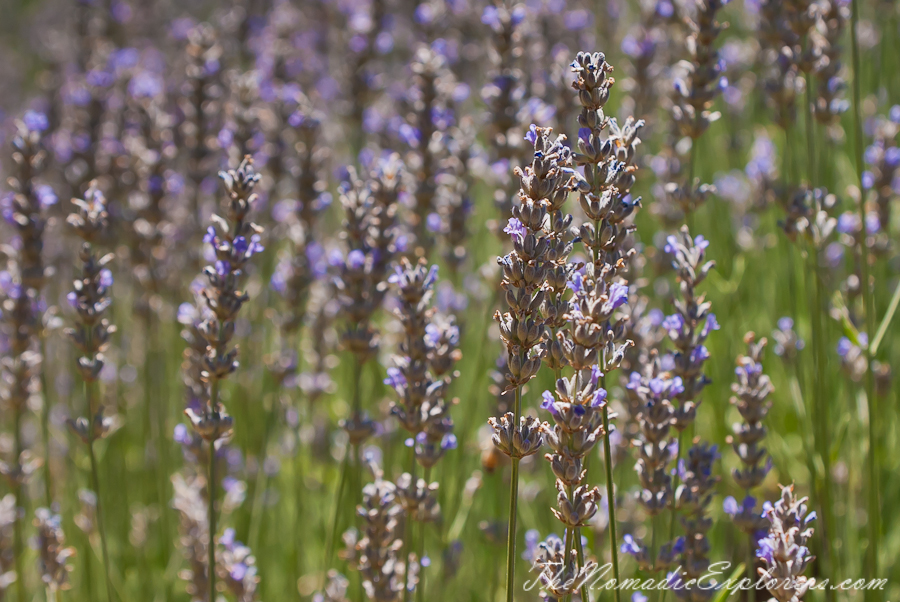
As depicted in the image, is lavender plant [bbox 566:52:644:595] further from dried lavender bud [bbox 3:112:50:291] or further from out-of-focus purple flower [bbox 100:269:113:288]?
dried lavender bud [bbox 3:112:50:291]

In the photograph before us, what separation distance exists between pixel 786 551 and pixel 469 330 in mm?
2783

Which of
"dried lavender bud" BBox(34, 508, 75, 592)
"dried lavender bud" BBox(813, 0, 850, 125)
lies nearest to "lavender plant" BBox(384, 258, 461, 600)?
"dried lavender bud" BBox(34, 508, 75, 592)

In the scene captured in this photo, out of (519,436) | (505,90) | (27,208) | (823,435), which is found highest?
(505,90)

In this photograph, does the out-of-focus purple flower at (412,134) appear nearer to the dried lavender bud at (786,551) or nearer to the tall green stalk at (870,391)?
the tall green stalk at (870,391)

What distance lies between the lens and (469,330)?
13.6ft

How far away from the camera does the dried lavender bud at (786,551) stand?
143cm

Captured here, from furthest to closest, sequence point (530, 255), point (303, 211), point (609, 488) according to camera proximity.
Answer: point (303, 211), point (609, 488), point (530, 255)

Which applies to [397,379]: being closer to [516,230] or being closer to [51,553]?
[516,230]

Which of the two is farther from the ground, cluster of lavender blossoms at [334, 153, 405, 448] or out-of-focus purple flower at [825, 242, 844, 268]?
out-of-focus purple flower at [825, 242, 844, 268]

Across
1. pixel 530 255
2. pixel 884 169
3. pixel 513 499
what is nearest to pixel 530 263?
pixel 530 255

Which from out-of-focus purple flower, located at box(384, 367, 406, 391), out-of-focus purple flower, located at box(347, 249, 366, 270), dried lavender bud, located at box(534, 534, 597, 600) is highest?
out-of-focus purple flower, located at box(347, 249, 366, 270)

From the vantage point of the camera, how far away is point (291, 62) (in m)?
4.31

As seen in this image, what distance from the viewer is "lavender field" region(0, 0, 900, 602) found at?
5.34ft

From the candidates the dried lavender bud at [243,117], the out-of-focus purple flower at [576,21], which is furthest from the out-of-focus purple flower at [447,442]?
the out-of-focus purple flower at [576,21]
